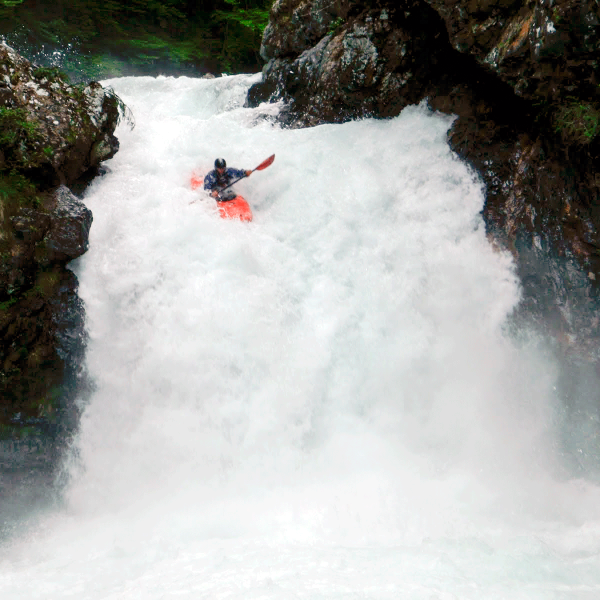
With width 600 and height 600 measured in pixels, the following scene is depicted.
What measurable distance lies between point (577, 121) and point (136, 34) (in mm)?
12637

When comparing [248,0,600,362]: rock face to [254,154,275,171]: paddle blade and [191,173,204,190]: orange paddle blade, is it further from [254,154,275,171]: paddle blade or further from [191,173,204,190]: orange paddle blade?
[191,173,204,190]: orange paddle blade

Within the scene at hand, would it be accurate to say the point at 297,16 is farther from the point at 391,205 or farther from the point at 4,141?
the point at 4,141

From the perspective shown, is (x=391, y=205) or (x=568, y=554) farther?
(x=391, y=205)

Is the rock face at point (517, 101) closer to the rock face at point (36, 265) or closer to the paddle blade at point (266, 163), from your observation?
the paddle blade at point (266, 163)

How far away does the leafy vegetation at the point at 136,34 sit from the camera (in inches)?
447

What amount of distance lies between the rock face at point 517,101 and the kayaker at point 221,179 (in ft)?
5.71

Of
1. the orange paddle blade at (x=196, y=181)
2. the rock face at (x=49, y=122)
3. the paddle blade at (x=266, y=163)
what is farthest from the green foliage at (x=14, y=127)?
the paddle blade at (x=266, y=163)

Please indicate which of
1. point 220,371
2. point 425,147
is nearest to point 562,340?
point 425,147

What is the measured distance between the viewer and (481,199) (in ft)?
16.9

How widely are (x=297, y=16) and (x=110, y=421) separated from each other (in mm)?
6011

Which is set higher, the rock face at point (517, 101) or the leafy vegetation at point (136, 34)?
the leafy vegetation at point (136, 34)

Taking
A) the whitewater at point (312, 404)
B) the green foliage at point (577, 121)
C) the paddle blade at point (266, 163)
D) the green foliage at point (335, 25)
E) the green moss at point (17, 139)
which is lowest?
the whitewater at point (312, 404)

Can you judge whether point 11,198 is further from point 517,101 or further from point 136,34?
point 136,34

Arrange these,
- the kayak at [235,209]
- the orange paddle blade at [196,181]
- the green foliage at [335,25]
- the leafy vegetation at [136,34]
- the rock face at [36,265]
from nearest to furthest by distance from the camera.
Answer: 1. the rock face at [36,265]
2. the kayak at [235,209]
3. the orange paddle blade at [196,181]
4. the green foliage at [335,25]
5. the leafy vegetation at [136,34]
